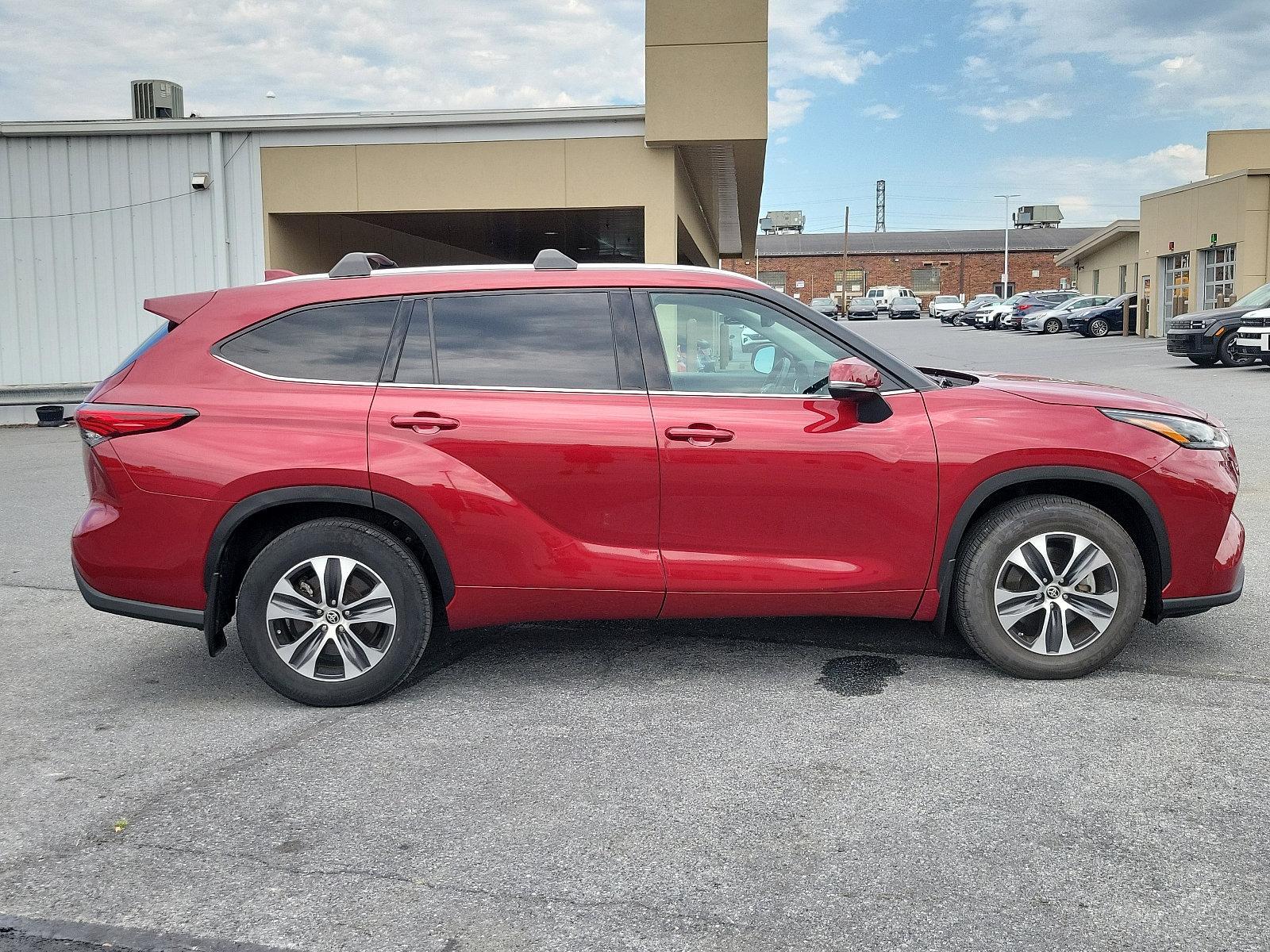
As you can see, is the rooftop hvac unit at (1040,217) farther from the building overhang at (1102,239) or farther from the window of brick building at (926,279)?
the building overhang at (1102,239)

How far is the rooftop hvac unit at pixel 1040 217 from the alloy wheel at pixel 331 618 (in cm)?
10232

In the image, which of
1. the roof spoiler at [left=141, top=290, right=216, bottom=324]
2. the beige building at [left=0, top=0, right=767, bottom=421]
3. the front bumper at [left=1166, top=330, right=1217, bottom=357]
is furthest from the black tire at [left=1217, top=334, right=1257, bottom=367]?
the roof spoiler at [left=141, top=290, right=216, bottom=324]

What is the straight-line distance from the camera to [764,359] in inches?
191

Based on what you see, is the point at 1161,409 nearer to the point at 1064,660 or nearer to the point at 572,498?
the point at 1064,660

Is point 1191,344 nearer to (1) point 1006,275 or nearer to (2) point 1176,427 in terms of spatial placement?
(2) point 1176,427

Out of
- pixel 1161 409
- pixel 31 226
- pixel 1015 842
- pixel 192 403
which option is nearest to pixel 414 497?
pixel 192 403

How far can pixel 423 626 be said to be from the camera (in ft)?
15.2

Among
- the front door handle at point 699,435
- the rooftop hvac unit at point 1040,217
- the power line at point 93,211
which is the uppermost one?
the rooftop hvac unit at point 1040,217

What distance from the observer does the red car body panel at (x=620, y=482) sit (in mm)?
4559

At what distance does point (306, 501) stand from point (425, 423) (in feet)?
1.83

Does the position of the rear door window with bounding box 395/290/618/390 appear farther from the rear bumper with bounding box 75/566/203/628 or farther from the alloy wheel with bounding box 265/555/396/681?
the rear bumper with bounding box 75/566/203/628

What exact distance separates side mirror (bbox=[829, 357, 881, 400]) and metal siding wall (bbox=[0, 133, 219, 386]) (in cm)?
1374

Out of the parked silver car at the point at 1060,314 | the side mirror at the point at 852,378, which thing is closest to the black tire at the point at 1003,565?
the side mirror at the point at 852,378

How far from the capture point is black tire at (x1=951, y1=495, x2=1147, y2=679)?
4664mm
